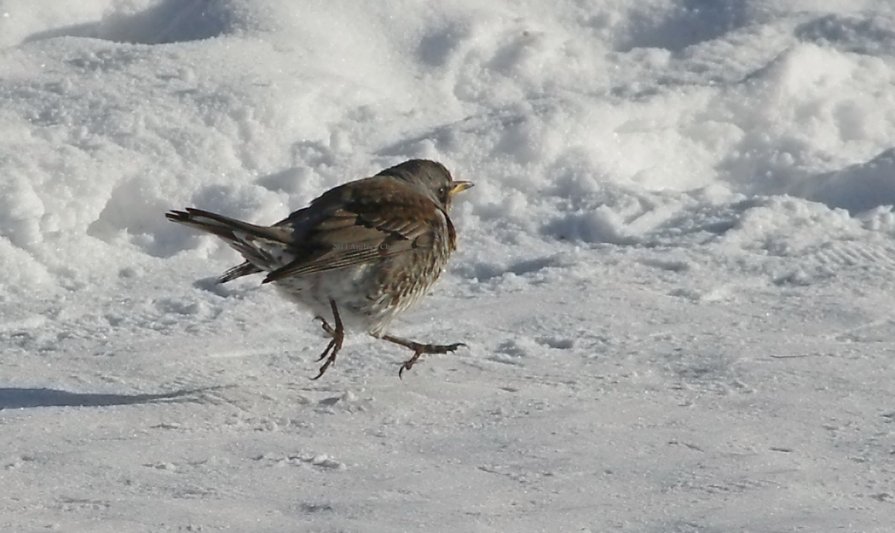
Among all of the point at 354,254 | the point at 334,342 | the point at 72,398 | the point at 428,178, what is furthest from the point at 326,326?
the point at 72,398

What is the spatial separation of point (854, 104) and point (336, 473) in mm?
4301

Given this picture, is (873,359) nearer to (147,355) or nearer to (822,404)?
(822,404)

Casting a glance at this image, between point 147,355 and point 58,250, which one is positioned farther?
point 58,250

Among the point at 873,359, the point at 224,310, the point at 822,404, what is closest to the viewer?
the point at 822,404

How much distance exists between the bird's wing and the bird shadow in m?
0.54

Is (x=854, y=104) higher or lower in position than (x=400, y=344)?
higher

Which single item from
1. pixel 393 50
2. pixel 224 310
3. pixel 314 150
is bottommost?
pixel 224 310

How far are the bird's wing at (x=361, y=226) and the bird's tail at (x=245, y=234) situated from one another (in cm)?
10

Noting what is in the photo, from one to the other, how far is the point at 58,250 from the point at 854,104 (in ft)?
13.0

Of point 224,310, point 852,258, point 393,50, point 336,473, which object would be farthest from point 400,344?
point 393,50

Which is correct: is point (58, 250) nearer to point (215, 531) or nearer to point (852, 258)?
point (215, 531)

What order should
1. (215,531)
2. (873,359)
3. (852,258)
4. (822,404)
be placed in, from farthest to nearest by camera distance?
(852,258)
(873,359)
(822,404)
(215,531)

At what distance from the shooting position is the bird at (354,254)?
5.35 m

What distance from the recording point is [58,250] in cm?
652
